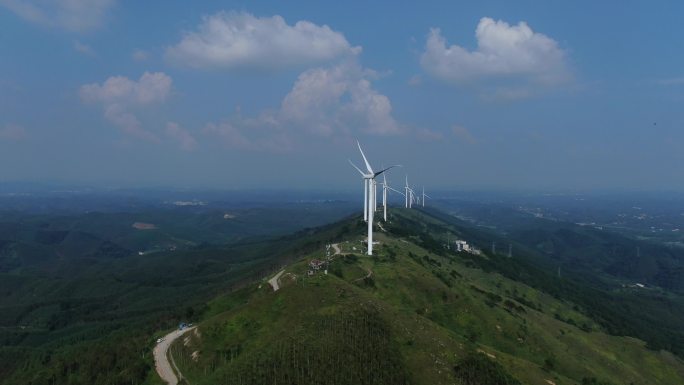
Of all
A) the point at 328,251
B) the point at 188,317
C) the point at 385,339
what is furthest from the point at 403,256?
the point at 385,339

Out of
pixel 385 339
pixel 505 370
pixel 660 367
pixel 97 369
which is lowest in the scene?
pixel 660 367

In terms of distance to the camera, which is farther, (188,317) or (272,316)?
(188,317)

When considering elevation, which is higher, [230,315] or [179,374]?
[230,315]

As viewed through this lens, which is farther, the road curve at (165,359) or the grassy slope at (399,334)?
the road curve at (165,359)

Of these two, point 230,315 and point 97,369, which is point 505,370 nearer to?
point 230,315

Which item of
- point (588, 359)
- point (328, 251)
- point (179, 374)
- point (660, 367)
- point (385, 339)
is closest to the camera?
point (385, 339)
